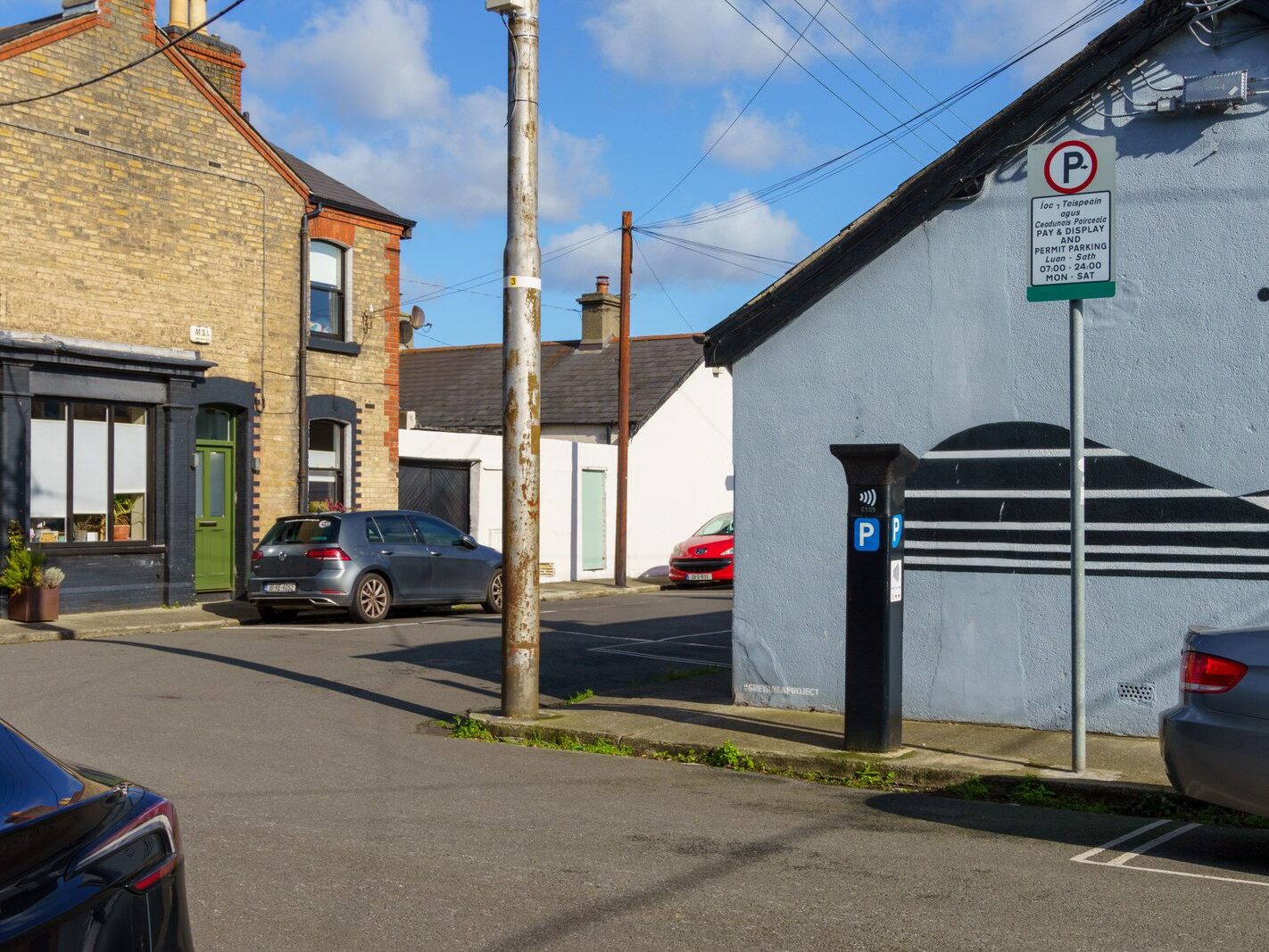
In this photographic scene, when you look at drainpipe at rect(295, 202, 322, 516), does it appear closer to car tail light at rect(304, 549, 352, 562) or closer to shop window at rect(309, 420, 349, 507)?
shop window at rect(309, 420, 349, 507)

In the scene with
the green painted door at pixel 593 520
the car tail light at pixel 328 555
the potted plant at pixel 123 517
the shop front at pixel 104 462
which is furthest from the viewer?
the green painted door at pixel 593 520

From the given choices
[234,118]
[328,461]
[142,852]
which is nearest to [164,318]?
[234,118]

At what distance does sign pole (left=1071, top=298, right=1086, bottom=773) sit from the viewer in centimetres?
783

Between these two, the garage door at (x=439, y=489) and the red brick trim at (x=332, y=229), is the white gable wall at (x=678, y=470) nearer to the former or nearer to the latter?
the garage door at (x=439, y=489)

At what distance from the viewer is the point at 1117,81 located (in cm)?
930

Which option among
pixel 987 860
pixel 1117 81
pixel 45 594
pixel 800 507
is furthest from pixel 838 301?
pixel 45 594

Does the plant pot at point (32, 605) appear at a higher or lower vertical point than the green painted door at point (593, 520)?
lower

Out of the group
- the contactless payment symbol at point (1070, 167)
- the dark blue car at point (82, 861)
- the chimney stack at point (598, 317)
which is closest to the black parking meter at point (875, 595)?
the contactless payment symbol at point (1070, 167)

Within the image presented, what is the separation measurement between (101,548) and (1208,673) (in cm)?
1647

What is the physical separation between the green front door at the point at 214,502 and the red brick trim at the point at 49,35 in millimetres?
5651

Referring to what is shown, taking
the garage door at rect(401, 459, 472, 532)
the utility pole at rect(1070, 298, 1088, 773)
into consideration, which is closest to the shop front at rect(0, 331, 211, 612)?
the garage door at rect(401, 459, 472, 532)

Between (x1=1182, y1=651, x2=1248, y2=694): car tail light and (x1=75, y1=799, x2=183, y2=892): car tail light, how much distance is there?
4.54 m

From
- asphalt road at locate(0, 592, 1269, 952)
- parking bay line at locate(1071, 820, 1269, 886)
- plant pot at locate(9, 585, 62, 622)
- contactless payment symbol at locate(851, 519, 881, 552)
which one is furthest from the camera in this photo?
plant pot at locate(9, 585, 62, 622)

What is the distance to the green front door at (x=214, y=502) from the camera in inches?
826
